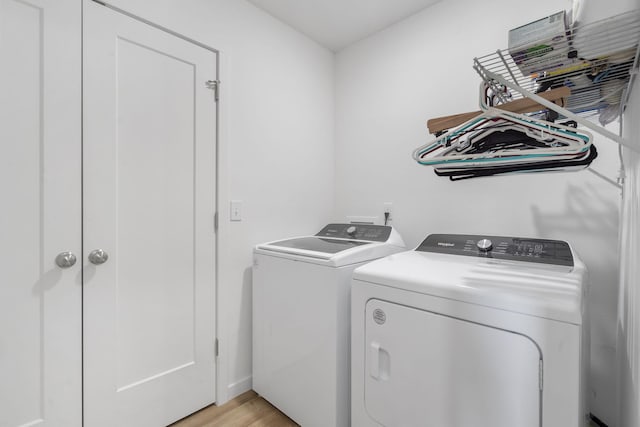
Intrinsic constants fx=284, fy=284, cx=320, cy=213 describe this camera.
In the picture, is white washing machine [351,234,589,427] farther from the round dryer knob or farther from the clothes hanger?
the clothes hanger

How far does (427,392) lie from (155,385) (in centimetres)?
139

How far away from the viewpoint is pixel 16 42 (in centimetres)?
114

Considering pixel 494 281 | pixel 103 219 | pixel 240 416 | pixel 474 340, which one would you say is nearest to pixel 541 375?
pixel 474 340

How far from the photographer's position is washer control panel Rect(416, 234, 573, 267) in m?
1.20

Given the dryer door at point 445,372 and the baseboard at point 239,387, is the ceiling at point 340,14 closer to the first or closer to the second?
the dryer door at point 445,372

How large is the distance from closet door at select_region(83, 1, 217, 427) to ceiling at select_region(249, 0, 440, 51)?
0.72 metres

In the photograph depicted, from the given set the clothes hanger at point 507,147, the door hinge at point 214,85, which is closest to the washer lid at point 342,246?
the clothes hanger at point 507,147

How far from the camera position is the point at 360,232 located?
1933 mm

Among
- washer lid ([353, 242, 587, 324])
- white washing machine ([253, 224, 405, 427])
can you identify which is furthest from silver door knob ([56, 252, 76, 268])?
washer lid ([353, 242, 587, 324])

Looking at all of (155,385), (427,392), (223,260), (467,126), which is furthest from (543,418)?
(155,385)

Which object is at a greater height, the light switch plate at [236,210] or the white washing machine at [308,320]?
the light switch plate at [236,210]

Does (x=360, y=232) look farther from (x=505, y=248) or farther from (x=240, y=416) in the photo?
(x=240, y=416)

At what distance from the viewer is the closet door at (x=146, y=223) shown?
4.38 feet

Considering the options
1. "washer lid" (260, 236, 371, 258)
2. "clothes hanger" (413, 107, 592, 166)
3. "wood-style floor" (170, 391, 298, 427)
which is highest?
"clothes hanger" (413, 107, 592, 166)
